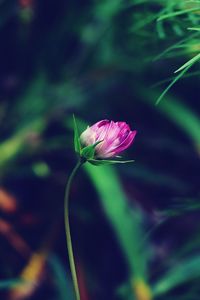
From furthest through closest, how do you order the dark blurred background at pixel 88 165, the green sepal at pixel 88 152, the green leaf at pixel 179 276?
the dark blurred background at pixel 88 165, the green leaf at pixel 179 276, the green sepal at pixel 88 152

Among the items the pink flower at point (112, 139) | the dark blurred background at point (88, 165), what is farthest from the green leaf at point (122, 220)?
the pink flower at point (112, 139)

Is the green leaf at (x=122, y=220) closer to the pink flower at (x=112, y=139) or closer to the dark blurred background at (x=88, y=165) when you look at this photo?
the dark blurred background at (x=88, y=165)

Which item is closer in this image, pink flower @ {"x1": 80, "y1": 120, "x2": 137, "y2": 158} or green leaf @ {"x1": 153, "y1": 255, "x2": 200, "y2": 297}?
pink flower @ {"x1": 80, "y1": 120, "x2": 137, "y2": 158}

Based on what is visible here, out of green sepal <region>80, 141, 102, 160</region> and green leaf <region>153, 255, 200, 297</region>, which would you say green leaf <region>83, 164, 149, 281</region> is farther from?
green sepal <region>80, 141, 102, 160</region>

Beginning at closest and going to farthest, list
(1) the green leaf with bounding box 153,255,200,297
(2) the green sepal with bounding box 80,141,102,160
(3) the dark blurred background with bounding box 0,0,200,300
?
(2) the green sepal with bounding box 80,141,102,160
(1) the green leaf with bounding box 153,255,200,297
(3) the dark blurred background with bounding box 0,0,200,300

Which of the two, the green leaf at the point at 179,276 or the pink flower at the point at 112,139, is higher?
the pink flower at the point at 112,139

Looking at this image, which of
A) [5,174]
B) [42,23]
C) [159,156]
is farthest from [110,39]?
[5,174]

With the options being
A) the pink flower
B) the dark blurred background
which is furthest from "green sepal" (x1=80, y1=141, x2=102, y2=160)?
the dark blurred background

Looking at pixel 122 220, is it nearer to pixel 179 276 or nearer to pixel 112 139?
pixel 179 276

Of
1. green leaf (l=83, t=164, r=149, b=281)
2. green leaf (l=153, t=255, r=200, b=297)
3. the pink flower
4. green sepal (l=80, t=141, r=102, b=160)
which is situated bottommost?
green leaf (l=153, t=255, r=200, b=297)

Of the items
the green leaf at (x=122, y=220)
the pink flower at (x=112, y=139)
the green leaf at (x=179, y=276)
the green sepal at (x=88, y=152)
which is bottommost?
the green leaf at (x=179, y=276)

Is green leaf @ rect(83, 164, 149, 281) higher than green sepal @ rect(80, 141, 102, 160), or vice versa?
green sepal @ rect(80, 141, 102, 160)
